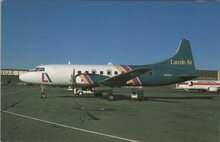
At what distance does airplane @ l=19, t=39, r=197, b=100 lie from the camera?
3172cm

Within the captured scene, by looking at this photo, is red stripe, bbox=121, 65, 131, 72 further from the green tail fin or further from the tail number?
the tail number

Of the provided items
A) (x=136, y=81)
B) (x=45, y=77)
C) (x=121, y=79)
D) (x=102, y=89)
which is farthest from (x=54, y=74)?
(x=136, y=81)

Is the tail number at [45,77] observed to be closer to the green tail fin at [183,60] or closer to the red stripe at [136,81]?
the red stripe at [136,81]

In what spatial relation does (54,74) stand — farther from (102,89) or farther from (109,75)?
(109,75)

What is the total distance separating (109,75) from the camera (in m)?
33.4

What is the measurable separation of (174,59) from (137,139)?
88.4 ft

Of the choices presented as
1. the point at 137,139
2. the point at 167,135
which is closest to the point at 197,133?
the point at 167,135

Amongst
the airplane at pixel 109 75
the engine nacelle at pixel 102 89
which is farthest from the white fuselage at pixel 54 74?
the engine nacelle at pixel 102 89

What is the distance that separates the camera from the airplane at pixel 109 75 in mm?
31719

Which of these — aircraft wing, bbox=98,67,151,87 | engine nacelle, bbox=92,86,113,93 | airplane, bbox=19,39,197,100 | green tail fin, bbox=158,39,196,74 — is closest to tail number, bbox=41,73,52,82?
airplane, bbox=19,39,197,100

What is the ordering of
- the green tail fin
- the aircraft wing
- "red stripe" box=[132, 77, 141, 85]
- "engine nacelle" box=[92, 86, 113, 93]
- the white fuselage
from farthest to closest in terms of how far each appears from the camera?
the green tail fin, "red stripe" box=[132, 77, 141, 85], the white fuselage, "engine nacelle" box=[92, 86, 113, 93], the aircraft wing

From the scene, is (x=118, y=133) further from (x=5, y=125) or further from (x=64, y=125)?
(x=5, y=125)

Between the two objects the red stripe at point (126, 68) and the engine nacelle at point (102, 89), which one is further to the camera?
the red stripe at point (126, 68)

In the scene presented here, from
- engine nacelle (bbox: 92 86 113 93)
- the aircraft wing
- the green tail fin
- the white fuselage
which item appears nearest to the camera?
the aircraft wing
